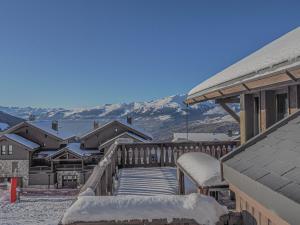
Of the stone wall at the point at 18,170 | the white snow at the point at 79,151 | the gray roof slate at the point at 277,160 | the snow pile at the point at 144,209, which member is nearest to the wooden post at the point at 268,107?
the gray roof slate at the point at 277,160

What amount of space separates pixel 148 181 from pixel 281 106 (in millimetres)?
4306

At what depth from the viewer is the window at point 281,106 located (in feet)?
18.9

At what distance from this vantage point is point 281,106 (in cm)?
588

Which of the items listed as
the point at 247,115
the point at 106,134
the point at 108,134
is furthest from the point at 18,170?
the point at 247,115

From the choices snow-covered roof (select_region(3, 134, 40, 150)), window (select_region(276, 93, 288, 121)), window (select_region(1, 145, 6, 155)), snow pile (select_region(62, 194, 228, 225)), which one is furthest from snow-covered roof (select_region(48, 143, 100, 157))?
snow pile (select_region(62, 194, 228, 225))

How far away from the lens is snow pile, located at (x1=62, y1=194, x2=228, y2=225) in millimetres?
2711

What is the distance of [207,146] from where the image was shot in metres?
10.8

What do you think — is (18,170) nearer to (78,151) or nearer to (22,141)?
(22,141)

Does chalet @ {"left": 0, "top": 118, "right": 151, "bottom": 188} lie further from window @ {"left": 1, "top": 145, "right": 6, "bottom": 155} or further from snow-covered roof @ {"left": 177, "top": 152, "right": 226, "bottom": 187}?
snow-covered roof @ {"left": 177, "top": 152, "right": 226, "bottom": 187}

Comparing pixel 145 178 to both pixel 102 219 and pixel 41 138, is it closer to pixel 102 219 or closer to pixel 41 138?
pixel 102 219

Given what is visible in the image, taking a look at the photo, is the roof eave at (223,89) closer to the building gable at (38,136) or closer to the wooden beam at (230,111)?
the wooden beam at (230,111)

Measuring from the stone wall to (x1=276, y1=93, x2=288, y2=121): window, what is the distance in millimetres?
31025

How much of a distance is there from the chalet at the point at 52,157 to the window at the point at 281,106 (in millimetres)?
25952

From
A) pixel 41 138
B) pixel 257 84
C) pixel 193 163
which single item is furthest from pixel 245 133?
pixel 41 138
